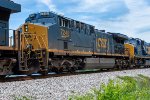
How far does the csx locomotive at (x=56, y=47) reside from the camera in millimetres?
13828

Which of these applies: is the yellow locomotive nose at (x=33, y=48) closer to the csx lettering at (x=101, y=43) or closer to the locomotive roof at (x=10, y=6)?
the locomotive roof at (x=10, y=6)

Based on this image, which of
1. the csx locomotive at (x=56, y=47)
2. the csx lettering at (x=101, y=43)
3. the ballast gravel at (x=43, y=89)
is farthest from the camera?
the csx lettering at (x=101, y=43)

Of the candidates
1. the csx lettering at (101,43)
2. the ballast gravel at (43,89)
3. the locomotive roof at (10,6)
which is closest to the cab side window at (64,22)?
the locomotive roof at (10,6)

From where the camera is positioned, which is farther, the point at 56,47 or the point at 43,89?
the point at 56,47

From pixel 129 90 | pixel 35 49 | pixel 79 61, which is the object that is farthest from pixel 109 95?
pixel 79 61

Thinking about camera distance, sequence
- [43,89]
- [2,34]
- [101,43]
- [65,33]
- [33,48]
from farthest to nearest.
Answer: [101,43] < [65,33] < [33,48] < [2,34] < [43,89]

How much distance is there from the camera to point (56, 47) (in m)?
17.6

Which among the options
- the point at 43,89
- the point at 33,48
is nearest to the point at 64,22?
the point at 33,48

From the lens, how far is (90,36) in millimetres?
22656

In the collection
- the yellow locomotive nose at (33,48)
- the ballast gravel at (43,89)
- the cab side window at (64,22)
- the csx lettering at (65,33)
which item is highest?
the cab side window at (64,22)

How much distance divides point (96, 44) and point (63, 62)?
20.5 feet

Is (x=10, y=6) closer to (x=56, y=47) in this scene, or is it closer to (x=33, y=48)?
(x=33, y=48)

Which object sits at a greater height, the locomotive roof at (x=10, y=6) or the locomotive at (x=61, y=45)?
the locomotive roof at (x=10, y=6)

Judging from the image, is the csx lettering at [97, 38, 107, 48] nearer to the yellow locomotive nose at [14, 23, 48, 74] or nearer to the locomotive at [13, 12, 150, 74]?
the locomotive at [13, 12, 150, 74]
